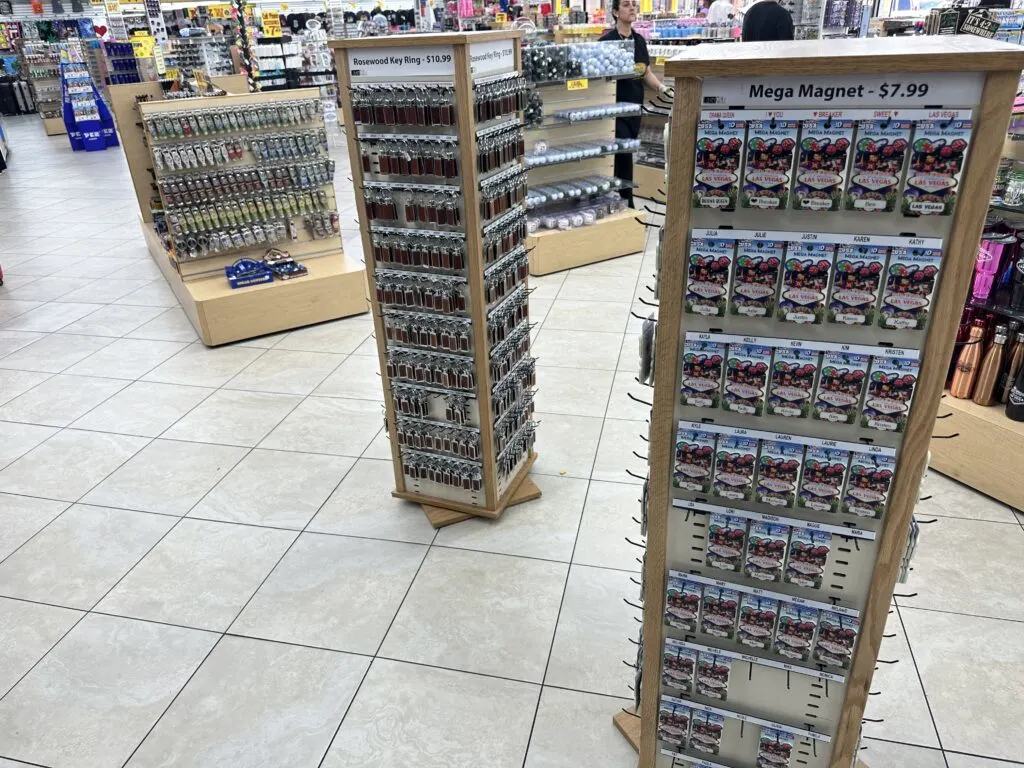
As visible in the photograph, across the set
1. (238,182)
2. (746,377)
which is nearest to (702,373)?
(746,377)

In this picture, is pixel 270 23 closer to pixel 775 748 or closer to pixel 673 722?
pixel 673 722

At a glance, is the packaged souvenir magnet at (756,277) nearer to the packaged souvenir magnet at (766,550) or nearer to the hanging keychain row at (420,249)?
the packaged souvenir magnet at (766,550)

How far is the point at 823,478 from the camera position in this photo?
1548 millimetres

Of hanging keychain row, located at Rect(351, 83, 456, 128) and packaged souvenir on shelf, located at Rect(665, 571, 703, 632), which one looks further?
hanging keychain row, located at Rect(351, 83, 456, 128)

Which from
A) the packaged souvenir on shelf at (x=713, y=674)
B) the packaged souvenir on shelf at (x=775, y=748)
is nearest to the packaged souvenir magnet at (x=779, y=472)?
the packaged souvenir on shelf at (x=713, y=674)

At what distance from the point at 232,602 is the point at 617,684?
5.06 feet

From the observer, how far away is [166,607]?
2857 mm

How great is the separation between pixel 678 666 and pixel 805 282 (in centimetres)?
107

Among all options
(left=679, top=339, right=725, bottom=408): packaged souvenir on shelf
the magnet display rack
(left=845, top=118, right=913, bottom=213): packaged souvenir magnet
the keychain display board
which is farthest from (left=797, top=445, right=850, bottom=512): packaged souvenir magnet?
the magnet display rack

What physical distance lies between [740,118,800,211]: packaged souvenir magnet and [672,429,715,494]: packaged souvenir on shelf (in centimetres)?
51

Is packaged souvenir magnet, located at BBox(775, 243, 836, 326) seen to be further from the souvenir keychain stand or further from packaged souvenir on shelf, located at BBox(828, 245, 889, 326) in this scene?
the souvenir keychain stand

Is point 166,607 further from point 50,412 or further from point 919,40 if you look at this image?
point 919,40

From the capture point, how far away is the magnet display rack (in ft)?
8.49

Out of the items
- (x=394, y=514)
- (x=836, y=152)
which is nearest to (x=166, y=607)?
(x=394, y=514)
